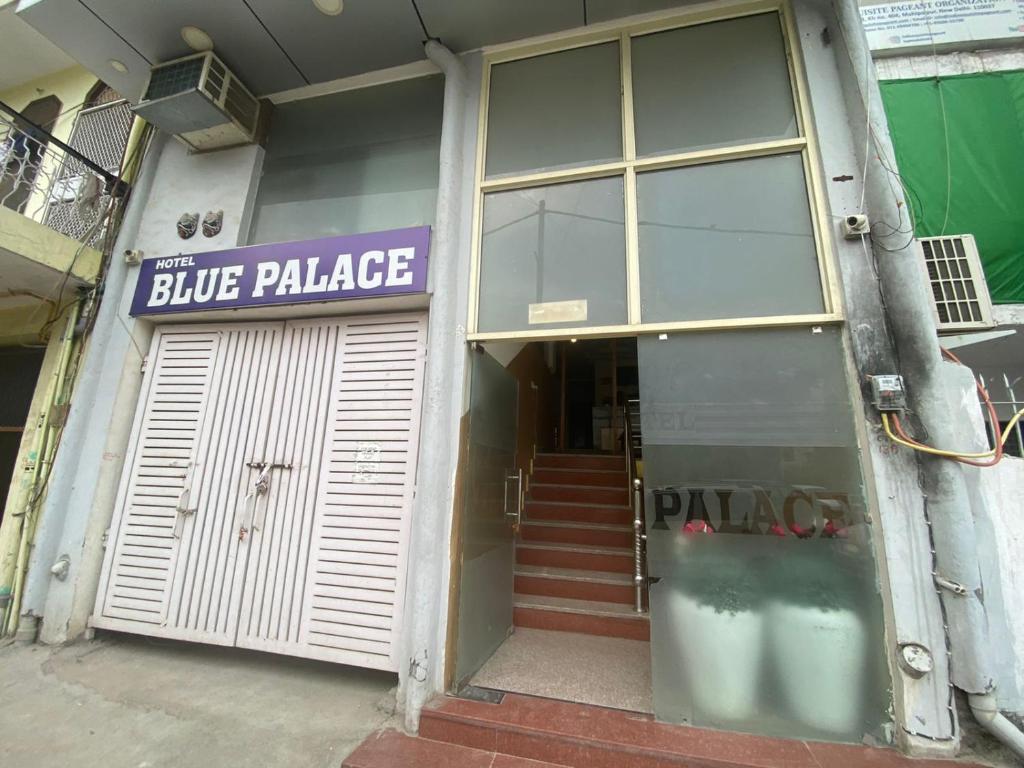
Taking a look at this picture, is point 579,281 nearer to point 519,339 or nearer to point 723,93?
point 519,339

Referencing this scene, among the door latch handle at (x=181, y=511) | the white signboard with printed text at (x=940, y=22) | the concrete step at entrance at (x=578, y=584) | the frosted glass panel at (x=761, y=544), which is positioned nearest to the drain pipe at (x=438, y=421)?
the frosted glass panel at (x=761, y=544)

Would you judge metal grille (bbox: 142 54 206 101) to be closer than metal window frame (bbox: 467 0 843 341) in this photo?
No

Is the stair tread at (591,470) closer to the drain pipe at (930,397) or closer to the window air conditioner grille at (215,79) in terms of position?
the drain pipe at (930,397)

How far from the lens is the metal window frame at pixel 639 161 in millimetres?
2504

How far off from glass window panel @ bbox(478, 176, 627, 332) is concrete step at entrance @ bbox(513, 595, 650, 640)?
7.81 feet

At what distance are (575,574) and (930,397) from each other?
9.52 feet

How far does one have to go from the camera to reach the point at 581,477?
5297 mm

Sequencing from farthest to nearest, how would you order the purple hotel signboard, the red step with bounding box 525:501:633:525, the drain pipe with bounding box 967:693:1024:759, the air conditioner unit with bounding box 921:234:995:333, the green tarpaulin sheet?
the red step with bounding box 525:501:633:525
the green tarpaulin sheet
the purple hotel signboard
the air conditioner unit with bounding box 921:234:995:333
the drain pipe with bounding box 967:693:1024:759

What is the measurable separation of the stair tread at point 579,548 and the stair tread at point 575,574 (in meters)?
0.17

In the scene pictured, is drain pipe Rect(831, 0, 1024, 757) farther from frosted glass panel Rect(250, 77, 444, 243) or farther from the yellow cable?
frosted glass panel Rect(250, 77, 444, 243)

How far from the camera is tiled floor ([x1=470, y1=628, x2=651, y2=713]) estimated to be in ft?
8.28

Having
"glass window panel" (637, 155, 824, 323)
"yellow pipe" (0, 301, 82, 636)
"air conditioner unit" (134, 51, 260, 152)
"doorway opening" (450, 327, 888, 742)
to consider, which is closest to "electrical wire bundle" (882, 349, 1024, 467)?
"doorway opening" (450, 327, 888, 742)

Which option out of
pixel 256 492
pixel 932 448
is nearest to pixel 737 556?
pixel 932 448

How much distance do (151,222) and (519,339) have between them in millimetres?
3696
